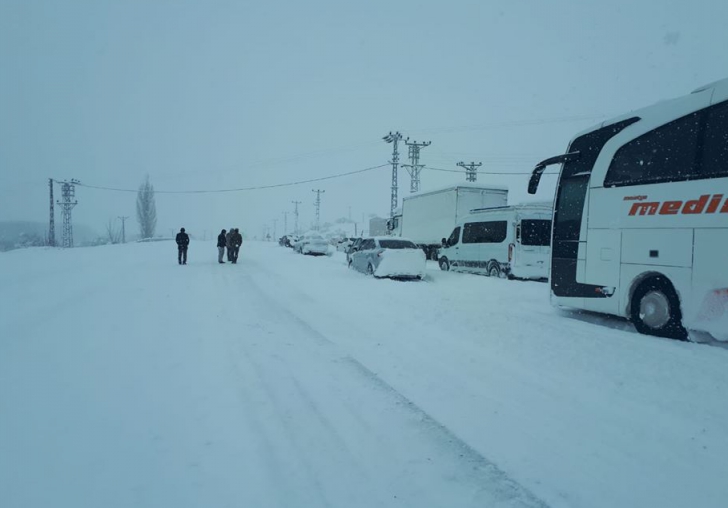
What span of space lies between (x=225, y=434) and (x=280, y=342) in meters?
2.83

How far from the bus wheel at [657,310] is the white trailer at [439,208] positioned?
14.2 meters

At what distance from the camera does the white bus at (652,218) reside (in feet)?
20.3

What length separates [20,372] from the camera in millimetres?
4625

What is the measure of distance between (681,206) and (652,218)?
0.48 meters

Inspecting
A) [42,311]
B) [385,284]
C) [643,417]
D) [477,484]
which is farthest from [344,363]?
[385,284]

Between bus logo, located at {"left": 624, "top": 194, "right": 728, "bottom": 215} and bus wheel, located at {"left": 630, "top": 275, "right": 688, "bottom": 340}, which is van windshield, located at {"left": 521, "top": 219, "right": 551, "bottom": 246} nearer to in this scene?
bus logo, located at {"left": 624, "top": 194, "right": 728, "bottom": 215}

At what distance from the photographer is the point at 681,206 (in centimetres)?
658

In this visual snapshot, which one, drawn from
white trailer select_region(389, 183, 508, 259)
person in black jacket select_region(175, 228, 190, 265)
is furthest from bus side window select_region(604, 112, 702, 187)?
person in black jacket select_region(175, 228, 190, 265)

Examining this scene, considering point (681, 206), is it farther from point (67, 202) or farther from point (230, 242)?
point (67, 202)

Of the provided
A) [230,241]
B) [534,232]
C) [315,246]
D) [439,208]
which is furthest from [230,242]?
[534,232]

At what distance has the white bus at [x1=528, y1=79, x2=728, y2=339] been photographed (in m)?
6.18

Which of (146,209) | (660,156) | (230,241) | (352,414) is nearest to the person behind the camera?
(352,414)

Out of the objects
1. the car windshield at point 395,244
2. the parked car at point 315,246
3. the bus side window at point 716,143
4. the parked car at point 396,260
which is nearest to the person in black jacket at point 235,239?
the parked car at point 396,260

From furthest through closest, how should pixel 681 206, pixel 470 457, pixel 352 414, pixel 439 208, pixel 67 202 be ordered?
1. pixel 67 202
2. pixel 439 208
3. pixel 681 206
4. pixel 352 414
5. pixel 470 457
